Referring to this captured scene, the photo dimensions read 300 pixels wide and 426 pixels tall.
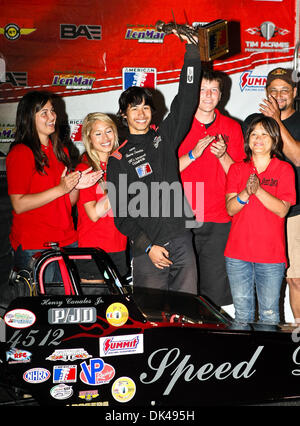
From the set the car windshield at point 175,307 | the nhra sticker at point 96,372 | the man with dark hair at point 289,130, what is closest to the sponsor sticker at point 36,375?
the nhra sticker at point 96,372

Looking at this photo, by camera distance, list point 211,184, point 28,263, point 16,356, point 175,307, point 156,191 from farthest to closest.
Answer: point 211,184 < point 28,263 < point 156,191 < point 175,307 < point 16,356

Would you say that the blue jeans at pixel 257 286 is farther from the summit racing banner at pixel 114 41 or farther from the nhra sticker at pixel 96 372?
the summit racing banner at pixel 114 41

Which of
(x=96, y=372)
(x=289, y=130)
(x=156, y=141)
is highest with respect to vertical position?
(x=289, y=130)

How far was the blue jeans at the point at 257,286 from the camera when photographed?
3369mm

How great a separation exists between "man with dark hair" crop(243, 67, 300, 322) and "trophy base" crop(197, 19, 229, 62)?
0.51 metres

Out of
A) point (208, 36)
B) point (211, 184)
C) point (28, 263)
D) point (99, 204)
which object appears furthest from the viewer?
point (211, 184)

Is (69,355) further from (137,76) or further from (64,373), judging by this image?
A: (137,76)

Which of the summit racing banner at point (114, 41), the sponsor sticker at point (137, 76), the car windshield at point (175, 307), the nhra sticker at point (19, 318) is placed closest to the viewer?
the nhra sticker at point (19, 318)

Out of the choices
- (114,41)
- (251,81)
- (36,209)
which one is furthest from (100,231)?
(251,81)

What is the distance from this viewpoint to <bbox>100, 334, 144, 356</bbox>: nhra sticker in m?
2.51

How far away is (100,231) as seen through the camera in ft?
12.1

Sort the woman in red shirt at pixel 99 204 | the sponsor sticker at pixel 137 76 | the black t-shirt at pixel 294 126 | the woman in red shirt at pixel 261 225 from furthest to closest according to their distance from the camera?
the sponsor sticker at pixel 137 76 < the black t-shirt at pixel 294 126 < the woman in red shirt at pixel 99 204 < the woman in red shirt at pixel 261 225

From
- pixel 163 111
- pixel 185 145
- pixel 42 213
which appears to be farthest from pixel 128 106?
pixel 163 111

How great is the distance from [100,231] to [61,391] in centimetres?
138
